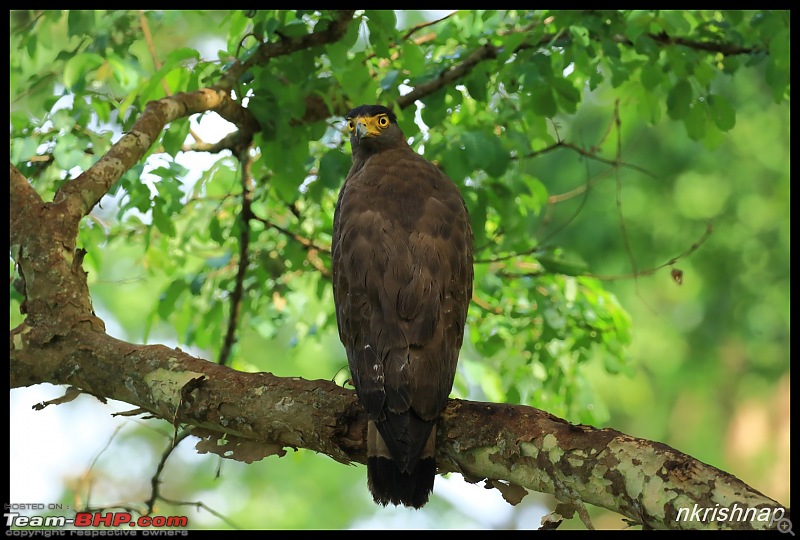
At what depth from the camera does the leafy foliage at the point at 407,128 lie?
3795 millimetres

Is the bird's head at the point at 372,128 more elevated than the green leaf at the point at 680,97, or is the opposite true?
the bird's head at the point at 372,128

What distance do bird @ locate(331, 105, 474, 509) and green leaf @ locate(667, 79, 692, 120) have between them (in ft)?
3.60

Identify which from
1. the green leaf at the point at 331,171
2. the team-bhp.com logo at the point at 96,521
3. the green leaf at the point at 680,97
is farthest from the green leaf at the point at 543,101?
the team-bhp.com logo at the point at 96,521

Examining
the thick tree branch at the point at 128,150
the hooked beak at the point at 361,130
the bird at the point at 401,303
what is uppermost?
the hooked beak at the point at 361,130

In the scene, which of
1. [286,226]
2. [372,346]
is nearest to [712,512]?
[372,346]

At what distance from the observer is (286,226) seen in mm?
5090

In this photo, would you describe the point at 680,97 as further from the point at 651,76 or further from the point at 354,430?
the point at 354,430

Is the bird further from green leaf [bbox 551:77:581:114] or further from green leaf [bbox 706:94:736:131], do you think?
green leaf [bbox 706:94:736:131]

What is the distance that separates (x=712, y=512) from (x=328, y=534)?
141cm

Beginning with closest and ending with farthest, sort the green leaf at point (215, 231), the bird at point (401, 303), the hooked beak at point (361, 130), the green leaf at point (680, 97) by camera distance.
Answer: the bird at point (401, 303), the green leaf at point (680, 97), the hooked beak at point (361, 130), the green leaf at point (215, 231)

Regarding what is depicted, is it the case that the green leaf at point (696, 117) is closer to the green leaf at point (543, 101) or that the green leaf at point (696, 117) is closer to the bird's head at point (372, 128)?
the green leaf at point (543, 101)

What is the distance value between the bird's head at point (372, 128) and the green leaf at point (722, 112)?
1495 mm

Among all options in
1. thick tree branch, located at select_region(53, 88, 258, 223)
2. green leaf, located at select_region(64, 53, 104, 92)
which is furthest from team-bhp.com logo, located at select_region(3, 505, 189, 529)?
green leaf, located at select_region(64, 53, 104, 92)

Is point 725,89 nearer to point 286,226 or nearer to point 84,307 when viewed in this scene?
point 286,226
